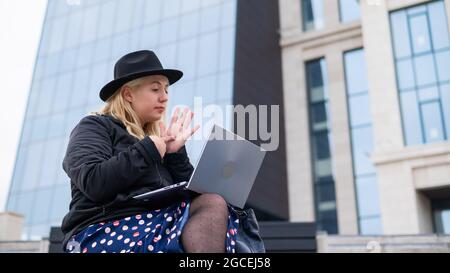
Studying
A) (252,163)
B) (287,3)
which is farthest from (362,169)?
(252,163)

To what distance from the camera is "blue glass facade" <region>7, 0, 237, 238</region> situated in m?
22.7

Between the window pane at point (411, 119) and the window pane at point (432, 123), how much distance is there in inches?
8.6

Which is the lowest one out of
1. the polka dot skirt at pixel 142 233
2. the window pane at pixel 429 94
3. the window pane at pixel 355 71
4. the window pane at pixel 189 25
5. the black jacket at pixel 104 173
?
the polka dot skirt at pixel 142 233

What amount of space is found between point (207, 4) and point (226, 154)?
22215mm

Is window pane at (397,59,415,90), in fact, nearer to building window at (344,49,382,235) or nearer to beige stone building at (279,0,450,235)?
beige stone building at (279,0,450,235)

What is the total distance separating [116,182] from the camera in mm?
2182

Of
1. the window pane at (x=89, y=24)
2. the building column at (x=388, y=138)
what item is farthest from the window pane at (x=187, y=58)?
the building column at (x=388, y=138)

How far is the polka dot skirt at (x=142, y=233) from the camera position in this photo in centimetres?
213

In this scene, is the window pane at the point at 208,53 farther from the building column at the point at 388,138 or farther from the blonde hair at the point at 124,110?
the blonde hair at the point at 124,110

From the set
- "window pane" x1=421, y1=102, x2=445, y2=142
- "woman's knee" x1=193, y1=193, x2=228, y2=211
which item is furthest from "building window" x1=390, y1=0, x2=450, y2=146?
"woman's knee" x1=193, y1=193, x2=228, y2=211

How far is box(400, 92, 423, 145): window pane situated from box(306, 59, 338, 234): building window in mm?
5769

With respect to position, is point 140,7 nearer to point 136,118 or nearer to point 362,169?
point 362,169

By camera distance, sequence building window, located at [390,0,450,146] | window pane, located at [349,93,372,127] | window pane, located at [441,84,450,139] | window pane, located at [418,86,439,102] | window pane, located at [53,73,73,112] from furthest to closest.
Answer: window pane, located at [53,73,73,112]
window pane, located at [349,93,372,127]
window pane, located at [418,86,439,102]
building window, located at [390,0,450,146]
window pane, located at [441,84,450,139]
